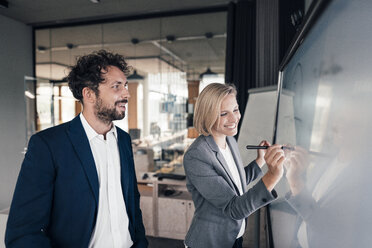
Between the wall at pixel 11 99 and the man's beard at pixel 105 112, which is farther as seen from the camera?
the wall at pixel 11 99

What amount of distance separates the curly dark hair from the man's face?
31 millimetres

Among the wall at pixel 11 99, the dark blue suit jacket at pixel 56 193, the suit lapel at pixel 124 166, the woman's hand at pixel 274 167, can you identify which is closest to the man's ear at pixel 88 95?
the dark blue suit jacket at pixel 56 193

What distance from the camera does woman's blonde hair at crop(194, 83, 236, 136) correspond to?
1228mm

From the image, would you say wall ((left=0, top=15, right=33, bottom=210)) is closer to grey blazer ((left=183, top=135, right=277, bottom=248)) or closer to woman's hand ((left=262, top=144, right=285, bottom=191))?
grey blazer ((left=183, top=135, right=277, bottom=248))

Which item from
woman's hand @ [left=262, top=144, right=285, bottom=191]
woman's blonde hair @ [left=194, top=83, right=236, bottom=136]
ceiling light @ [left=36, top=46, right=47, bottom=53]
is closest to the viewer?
woman's hand @ [left=262, top=144, right=285, bottom=191]

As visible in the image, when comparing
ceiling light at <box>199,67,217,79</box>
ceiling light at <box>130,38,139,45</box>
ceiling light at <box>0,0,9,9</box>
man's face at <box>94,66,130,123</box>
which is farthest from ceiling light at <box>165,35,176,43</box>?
man's face at <box>94,66,130,123</box>

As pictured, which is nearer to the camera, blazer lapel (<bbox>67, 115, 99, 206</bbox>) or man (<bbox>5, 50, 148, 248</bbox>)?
man (<bbox>5, 50, 148, 248</bbox>)

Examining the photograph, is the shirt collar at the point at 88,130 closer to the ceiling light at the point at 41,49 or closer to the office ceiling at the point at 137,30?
the office ceiling at the point at 137,30

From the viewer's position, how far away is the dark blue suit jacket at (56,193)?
101cm

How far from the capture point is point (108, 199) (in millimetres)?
1219

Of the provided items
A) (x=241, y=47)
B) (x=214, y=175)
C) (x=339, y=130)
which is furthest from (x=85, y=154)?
(x=241, y=47)

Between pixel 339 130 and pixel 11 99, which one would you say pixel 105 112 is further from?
pixel 11 99

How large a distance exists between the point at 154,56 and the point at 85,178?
3063 mm

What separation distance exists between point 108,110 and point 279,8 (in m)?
2.36
